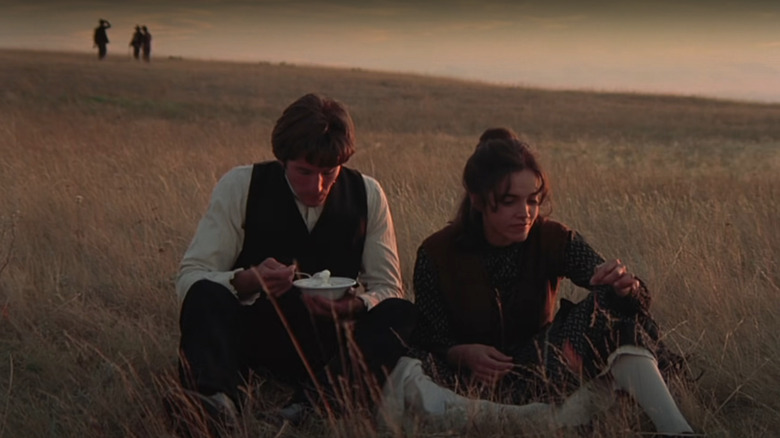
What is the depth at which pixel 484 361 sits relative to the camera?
3352mm

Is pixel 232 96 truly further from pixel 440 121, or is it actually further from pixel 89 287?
pixel 89 287

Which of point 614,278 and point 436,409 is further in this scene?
point 436,409

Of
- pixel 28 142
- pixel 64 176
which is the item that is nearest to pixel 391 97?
pixel 28 142

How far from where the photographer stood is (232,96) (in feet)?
85.1

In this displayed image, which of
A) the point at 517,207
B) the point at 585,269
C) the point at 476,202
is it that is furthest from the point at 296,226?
the point at 585,269

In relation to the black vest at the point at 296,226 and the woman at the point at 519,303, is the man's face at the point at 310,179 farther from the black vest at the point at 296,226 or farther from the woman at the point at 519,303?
the woman at the point at 519,303

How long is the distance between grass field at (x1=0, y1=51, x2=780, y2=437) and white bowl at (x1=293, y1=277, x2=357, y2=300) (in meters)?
0.43

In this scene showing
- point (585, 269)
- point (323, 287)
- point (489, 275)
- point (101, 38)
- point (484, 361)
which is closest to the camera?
point (323, 287)

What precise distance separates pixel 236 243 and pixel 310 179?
1.44ft

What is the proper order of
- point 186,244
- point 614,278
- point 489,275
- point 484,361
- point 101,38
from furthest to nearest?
point 101,38 → point 186,244 → point 489,275 → point 484,361 → point 614,278

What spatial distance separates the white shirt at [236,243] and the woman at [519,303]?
0.61ft

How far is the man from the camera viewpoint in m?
3.28

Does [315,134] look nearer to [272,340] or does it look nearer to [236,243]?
[236,243]

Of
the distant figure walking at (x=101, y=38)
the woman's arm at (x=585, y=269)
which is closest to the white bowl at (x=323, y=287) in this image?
the woman's arm at (x=585, y=269)
